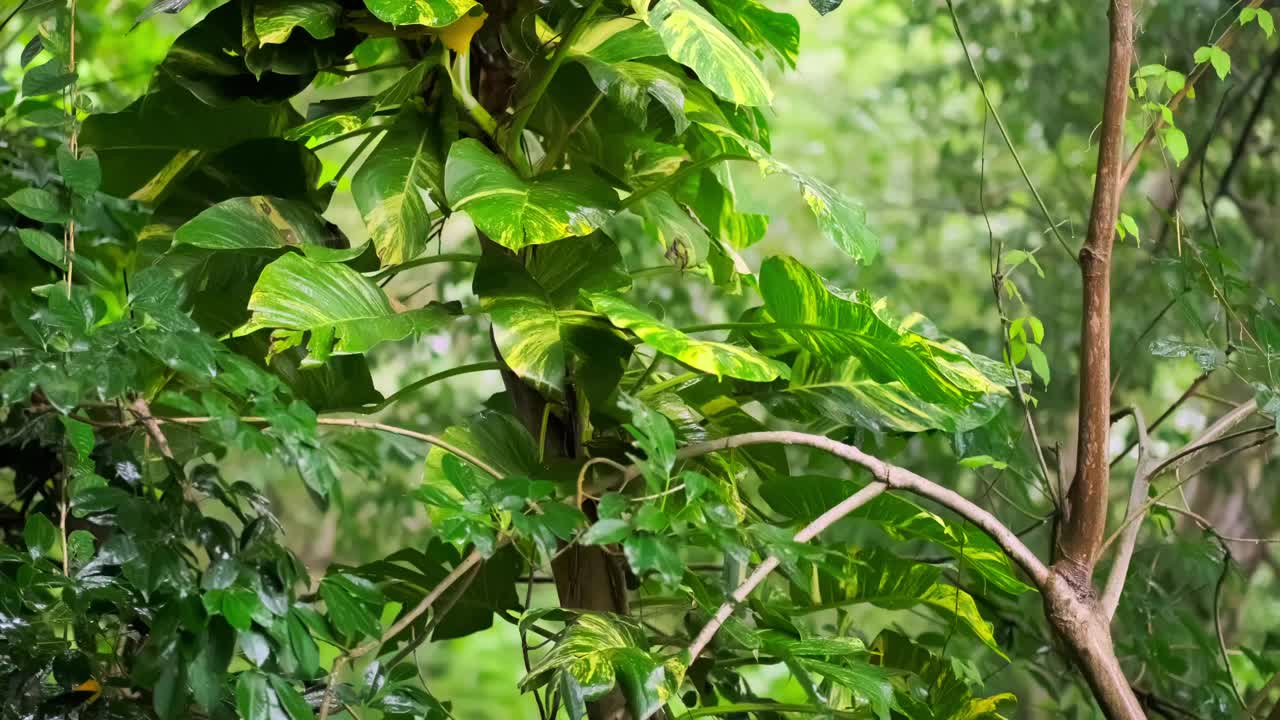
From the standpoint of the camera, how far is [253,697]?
0.67 metres

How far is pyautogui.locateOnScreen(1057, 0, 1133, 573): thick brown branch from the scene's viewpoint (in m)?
0.92

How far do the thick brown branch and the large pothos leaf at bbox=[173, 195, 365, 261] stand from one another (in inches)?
21.8

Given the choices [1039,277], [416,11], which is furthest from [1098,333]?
[1039,277]

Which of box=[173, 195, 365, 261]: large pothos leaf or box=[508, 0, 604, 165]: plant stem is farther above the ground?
box=[508, 0, 604, 165]: plant stem

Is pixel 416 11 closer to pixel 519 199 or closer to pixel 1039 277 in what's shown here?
pixel 519 199

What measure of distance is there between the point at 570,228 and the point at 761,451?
33cm

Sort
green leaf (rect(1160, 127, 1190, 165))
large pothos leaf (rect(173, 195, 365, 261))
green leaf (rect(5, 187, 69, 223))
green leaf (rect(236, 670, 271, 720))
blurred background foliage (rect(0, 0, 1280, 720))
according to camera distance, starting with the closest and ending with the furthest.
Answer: green leaf (rect(236, 670, 271, 720))
green leaf (rect(5, 187, 69, 223))
large pothos leaf (rect(173, 195, 365, 261))
green leaf (rect(1160, 127, 1190, 165))
blurred background foliage (rect(0, 0, 1280, 720))

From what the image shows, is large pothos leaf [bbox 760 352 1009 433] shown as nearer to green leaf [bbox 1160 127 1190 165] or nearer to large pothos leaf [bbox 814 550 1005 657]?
large pothos leaf [bbox 814 550 1005 657]

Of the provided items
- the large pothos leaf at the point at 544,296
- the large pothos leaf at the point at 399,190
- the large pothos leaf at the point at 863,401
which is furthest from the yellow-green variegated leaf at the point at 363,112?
the large pothos leaf at the point at 863,401

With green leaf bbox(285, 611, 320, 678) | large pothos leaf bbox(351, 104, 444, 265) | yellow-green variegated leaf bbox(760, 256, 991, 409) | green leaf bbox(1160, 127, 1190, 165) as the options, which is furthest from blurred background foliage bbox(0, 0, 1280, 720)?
green leaf bbox(285, 611, 320, 678)

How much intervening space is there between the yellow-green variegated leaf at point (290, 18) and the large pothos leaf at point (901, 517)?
50 centimetres

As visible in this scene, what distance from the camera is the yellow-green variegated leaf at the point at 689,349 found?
794mm

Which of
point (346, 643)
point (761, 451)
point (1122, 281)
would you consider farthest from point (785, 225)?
point (346, 643)

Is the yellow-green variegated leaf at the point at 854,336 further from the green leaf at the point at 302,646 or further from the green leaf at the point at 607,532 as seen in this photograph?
the green leaf at the point at 302,646
